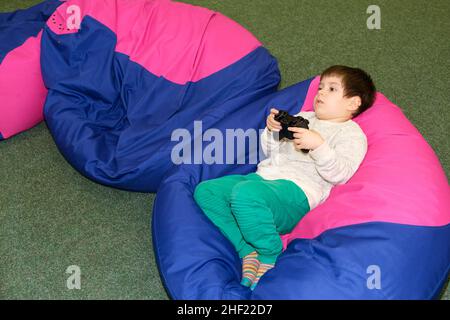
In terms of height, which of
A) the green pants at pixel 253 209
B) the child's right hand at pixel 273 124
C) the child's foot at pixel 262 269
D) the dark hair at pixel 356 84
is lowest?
the child's foot at pixel 262 269

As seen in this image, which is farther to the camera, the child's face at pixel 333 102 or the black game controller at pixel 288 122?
the child's face at pixel 333 102

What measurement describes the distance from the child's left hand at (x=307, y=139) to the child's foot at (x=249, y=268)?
0.38 meters

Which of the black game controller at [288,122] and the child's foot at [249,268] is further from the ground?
the black game controller at [288,122]

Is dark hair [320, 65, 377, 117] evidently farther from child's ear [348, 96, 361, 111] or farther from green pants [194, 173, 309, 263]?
green pants [194, 173, 309, 263]

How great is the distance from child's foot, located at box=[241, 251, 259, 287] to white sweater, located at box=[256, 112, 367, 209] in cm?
24

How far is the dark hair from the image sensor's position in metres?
1.67

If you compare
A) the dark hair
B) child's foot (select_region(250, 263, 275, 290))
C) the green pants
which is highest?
the dark hair

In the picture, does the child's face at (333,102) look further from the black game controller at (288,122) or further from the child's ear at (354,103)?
the black game controller at (288,122)

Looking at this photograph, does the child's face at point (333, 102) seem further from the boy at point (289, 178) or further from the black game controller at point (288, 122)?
the black game controller at point (288, 122)

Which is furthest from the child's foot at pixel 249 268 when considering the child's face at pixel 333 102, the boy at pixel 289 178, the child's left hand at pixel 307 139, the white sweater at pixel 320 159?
the child's face at pixel 333 102

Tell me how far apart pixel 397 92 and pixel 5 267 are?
185 cm

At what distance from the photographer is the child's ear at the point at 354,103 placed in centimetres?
169

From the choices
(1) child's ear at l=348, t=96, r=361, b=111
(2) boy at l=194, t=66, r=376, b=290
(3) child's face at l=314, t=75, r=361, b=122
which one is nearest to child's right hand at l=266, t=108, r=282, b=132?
(2) boy at l=194, t=66, r=376, b=290

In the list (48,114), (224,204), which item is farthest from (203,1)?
(224,204)
